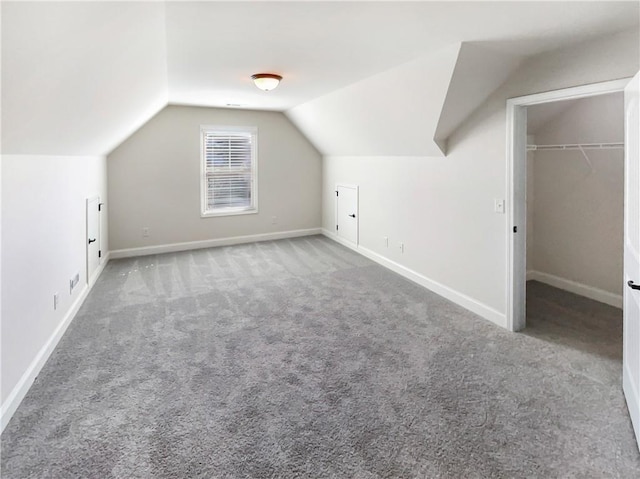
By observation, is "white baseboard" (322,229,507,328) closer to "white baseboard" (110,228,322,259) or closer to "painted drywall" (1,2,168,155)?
"white baseboard" (110,228,322,259)

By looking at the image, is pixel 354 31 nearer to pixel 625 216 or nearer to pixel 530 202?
pixel 625 216

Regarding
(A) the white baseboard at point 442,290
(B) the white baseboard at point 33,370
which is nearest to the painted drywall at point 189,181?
(A) the white baseboard at point 442,290

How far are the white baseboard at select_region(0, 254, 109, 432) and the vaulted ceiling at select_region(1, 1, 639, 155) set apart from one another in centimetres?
133

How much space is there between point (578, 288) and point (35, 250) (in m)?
4.79

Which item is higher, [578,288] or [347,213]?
[347,213]

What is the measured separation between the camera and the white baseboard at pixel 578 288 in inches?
144

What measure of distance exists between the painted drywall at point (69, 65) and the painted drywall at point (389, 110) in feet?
6.20

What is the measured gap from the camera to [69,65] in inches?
74.2

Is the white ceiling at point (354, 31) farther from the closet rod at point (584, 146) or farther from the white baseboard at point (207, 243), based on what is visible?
the white baseboard at point (207, 243)

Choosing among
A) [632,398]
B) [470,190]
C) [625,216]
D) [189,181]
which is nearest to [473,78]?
[470,190]

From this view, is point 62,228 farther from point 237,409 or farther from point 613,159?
point 613,159

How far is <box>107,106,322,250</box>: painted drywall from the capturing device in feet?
18.1

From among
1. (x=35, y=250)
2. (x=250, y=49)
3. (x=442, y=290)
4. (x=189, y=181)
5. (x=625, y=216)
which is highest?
(x=250, y=49)

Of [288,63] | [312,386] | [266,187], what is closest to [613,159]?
[288,63]
